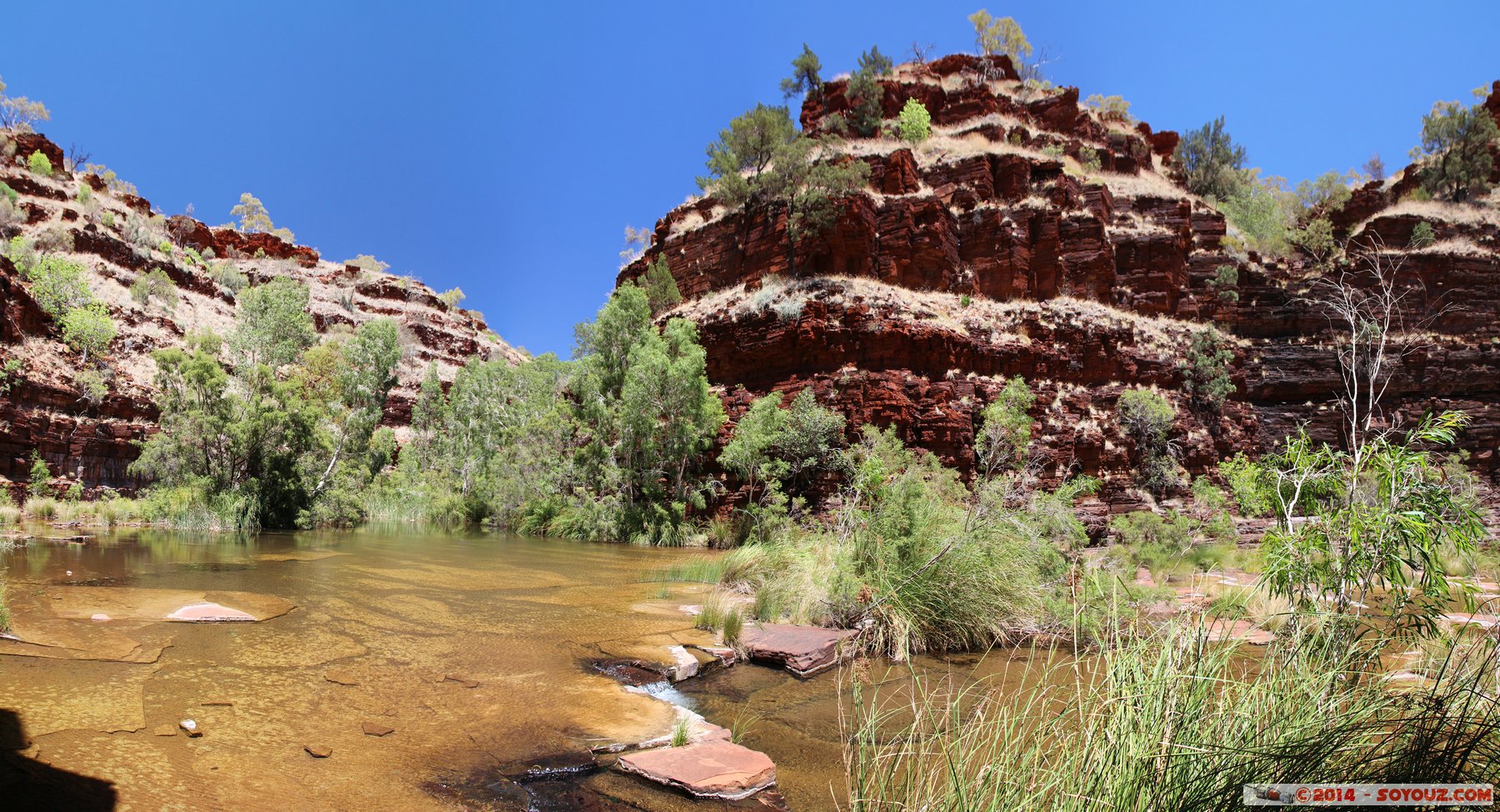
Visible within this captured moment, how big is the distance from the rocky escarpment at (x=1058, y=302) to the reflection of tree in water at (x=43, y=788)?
20772 mm

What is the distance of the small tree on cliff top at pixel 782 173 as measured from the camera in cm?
2930

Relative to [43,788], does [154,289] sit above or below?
above

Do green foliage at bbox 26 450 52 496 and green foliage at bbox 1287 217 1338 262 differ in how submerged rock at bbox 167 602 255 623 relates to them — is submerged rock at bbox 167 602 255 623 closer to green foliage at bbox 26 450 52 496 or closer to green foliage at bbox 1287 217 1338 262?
green foliage at bbox 26 450 52 496

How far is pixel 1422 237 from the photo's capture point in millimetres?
29859

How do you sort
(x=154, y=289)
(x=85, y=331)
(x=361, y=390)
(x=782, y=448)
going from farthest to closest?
(x=154, y=289) < (x=361, y=390) < (x=85, y=331) < (x=782, y=448)

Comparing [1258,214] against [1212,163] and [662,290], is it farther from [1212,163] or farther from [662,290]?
[662,290]

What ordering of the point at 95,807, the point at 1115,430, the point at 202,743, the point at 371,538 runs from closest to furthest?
the point at 95,807, the point at 202,743, the point at 371,538, the point at 1115,430

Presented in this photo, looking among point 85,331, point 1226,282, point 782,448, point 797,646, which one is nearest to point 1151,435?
point 1226,282

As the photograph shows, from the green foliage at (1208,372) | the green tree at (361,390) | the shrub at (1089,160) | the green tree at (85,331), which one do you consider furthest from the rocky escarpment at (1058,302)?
the green tree at (85,331)

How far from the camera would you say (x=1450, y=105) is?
34625 millimetres

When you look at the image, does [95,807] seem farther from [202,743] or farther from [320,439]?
[320,439]

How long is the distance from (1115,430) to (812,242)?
14668 millimetres

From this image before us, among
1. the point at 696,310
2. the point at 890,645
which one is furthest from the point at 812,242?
the point at 890,645

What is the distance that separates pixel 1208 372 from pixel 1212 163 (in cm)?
2205
